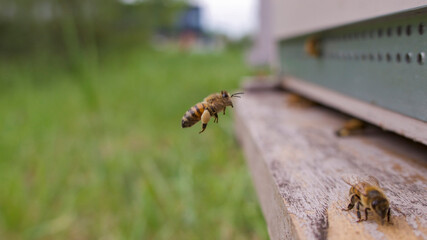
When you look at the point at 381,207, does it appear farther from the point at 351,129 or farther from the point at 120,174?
the point at 120,174

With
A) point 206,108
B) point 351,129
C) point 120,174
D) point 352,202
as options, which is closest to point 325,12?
point 351,129

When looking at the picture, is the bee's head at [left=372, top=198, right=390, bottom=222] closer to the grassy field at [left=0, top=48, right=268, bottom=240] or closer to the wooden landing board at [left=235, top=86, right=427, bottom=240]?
the wooden landing board at [left=235, top=86, right=427, bottom=240]

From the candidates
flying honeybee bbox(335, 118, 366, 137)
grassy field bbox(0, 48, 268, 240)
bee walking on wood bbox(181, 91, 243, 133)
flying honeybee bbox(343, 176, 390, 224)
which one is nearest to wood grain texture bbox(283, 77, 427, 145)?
flying honeybee bbox(335, 118, 366, 137)

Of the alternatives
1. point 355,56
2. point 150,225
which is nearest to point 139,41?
point 150,225

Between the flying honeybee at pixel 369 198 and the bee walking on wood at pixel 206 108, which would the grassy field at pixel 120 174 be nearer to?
the bee walking on wood at pixel 206 108

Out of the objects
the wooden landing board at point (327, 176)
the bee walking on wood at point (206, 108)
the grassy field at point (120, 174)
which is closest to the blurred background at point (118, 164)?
the grassy field at point (120, 174)

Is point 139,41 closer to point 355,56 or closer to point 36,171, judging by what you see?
point 36,171
